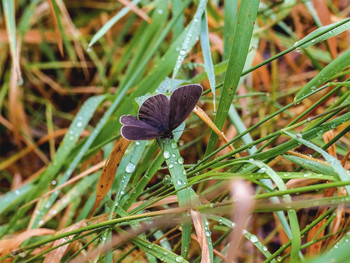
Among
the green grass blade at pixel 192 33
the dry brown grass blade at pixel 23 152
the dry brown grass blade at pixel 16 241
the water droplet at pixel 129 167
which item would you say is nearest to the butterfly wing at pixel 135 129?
the water droplet at pixel 129 167

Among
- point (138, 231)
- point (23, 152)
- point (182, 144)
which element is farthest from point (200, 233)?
point (23, 152)

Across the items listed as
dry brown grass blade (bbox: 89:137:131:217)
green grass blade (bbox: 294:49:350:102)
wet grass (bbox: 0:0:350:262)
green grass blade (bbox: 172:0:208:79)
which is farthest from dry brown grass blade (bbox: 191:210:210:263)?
green grass blade (bbox: 172:0:208:79)

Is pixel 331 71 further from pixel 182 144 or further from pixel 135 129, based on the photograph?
pixel 182 144

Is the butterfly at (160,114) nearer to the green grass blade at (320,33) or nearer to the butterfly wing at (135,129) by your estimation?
the butterfly wing at (135,129)

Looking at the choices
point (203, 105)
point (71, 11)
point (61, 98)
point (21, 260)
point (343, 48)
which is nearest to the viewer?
point (21, 260)

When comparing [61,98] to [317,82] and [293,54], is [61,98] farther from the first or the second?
[317,82]

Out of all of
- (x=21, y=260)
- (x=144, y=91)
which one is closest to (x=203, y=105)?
(x=144, y=91)
